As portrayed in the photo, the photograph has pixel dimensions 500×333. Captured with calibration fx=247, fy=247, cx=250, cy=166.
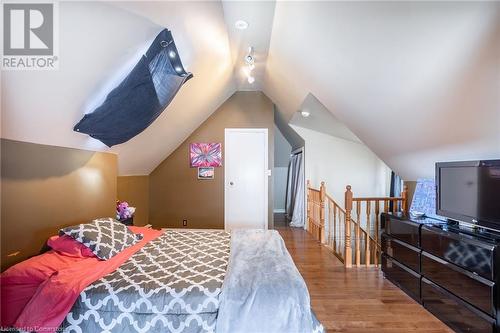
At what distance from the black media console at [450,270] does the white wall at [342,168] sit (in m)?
2.47

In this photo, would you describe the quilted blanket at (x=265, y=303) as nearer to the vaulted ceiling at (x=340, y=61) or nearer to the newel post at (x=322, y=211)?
the vaulted ceiling at (x=340, y=61)

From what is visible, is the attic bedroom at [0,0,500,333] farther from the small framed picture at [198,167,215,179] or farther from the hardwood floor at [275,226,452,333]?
the small framed picture at [198,167,215,179]

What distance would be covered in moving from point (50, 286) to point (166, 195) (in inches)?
124

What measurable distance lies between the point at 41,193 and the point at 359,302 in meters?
Result: 2.81

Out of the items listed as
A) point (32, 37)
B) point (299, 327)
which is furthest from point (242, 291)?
point (32, 37)

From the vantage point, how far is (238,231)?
273cm

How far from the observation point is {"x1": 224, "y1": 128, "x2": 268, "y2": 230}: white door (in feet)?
15.1

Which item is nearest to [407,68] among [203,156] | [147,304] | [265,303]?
[265,303]

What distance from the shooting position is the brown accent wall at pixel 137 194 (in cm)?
360

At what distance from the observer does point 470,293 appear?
1.80 metres

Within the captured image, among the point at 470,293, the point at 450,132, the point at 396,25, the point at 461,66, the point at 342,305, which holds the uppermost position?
the point at 396,25

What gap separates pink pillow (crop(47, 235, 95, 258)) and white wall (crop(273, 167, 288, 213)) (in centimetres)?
591

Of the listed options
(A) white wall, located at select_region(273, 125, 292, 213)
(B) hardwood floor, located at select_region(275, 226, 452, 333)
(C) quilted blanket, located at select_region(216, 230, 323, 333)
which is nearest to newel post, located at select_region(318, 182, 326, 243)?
(B) hardwood floor, located at select_region(275, 226, 452, 333)

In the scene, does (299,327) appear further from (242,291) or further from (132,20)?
(132,20)
